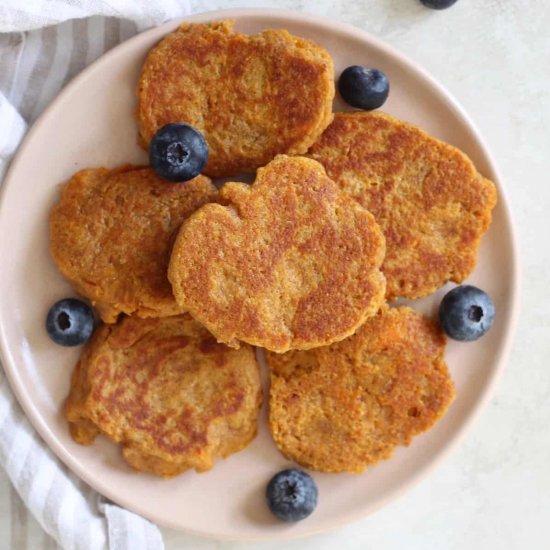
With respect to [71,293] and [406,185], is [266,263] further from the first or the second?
[71,293]

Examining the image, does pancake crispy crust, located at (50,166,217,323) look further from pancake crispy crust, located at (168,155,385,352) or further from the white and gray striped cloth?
the white and gray striped cloth

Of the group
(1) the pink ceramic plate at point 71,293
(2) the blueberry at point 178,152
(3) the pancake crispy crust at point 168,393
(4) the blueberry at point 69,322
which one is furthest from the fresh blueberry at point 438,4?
(4) the blueberry at point 69,322

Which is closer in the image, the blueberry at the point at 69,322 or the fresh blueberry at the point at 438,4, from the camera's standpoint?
the blueberry at the point at 69,322

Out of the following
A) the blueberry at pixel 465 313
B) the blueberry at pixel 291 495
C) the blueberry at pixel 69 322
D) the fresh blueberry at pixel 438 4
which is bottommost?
the blueberry at pixel 291 495

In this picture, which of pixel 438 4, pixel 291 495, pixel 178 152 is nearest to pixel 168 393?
pixel 291 495

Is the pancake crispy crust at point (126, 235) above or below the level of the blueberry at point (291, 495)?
above

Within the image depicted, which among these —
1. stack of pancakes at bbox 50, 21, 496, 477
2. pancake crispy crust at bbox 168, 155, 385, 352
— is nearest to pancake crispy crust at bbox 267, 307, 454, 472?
stack of pancakes at bbox 50, 21, 496, 477

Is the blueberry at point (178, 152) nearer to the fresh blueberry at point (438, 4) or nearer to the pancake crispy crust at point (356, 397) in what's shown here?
the pancake crispy crust at point (356, 397)
